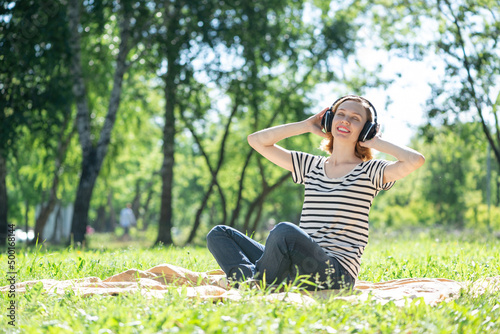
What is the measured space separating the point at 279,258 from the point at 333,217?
607 mm

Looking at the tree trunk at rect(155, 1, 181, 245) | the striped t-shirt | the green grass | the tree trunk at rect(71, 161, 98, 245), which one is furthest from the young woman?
the tree trunk at rect(155, 1, 181, 245)

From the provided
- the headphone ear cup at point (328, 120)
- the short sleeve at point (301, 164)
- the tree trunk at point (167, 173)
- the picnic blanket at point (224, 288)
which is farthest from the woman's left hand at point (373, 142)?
the tree trunk at point (167, 173)

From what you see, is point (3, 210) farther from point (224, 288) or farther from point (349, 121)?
point (349, 121)

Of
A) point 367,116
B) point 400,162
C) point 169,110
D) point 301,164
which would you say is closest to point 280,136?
point 301,164

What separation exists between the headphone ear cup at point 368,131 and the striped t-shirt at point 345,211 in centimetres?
22

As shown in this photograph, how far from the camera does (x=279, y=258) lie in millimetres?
4445

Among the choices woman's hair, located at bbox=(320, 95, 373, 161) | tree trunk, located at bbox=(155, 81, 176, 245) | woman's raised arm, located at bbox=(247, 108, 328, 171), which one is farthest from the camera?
tree trunk, located at bbox=(155, 81, 176, 245)

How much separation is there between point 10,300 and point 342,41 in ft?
64.7

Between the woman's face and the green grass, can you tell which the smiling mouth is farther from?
the green grass

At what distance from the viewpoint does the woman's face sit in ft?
16.4

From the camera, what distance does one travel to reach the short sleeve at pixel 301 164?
5274mm

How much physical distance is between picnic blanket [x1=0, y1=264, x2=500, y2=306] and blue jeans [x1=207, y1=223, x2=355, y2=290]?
0.13 metres

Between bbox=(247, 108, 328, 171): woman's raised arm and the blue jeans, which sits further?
bbox=(247, 108, 328, 171): woman's raised arm

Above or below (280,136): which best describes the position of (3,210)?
below
